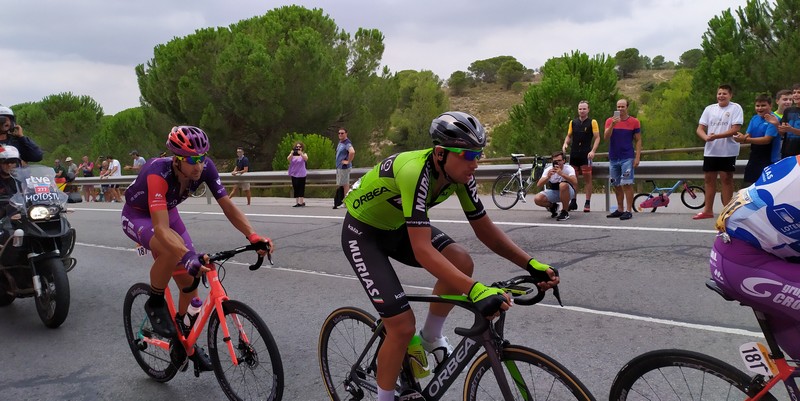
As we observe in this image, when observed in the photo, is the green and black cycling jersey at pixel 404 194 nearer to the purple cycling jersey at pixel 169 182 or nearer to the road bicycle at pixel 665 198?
the purple cycling jersey at pixel 169 182

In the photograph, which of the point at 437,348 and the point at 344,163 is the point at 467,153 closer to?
the point at 437,348

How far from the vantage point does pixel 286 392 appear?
4.06m

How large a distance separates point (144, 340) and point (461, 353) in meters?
2.83

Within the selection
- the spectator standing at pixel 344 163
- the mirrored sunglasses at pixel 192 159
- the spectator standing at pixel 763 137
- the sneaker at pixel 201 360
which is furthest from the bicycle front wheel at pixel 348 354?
the spectator standing at pixel 344 163

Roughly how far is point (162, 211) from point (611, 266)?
5067 millimetres

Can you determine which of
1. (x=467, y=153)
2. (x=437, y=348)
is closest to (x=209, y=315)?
(x=437, y=348)

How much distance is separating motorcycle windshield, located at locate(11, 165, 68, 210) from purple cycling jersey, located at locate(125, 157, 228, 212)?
2.11 m

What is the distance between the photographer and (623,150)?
10141mm

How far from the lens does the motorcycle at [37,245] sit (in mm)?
5738

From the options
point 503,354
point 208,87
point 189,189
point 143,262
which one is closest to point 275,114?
point 208,87

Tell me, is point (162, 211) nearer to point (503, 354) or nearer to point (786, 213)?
point (503, 354)

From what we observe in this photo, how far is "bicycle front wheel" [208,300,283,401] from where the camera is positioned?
3535mm

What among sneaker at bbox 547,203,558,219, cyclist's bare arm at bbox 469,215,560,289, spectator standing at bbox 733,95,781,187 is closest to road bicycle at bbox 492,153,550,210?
sneaker at bbox 547,203,558,219

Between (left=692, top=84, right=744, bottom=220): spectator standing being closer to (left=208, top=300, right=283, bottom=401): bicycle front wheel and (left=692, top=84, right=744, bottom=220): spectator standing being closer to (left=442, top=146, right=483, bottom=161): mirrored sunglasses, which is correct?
(left=442, top=146, right=483, bottom=161): mirrored sunglasses
